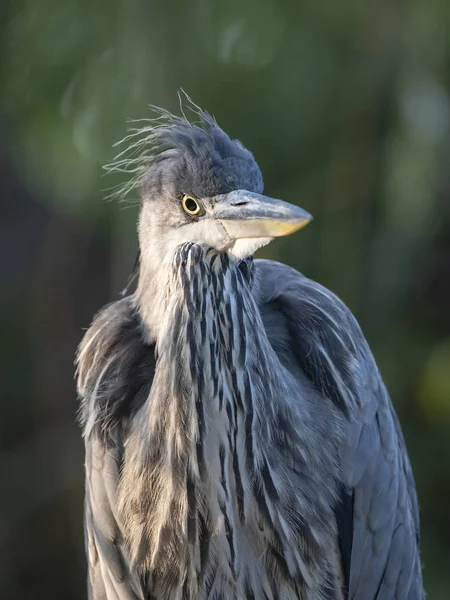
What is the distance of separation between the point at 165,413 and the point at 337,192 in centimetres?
282

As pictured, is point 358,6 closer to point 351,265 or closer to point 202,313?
point 351,265

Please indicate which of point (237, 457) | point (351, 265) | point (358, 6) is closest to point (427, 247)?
point (351, 265)

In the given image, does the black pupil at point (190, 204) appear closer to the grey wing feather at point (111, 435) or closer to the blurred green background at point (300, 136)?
the grey wing feather at point (111, 435)

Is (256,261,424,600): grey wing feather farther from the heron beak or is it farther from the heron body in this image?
the heron beak

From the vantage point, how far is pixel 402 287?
4.70m

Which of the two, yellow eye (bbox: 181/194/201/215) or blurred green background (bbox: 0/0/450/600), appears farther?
blurred green background (bbox: 0/0/450/600)

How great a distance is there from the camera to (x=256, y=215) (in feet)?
5.93

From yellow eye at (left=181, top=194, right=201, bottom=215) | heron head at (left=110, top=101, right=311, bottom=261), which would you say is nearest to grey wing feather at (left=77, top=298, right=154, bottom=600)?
heron head at (left=110, top=101, right=311, bottom=261)

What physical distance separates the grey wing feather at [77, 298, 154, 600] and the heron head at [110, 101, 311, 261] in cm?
29

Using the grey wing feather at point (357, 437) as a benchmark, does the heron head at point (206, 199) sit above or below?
above

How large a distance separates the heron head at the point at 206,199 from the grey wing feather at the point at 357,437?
0.39m

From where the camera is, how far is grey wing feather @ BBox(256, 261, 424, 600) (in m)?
2.19

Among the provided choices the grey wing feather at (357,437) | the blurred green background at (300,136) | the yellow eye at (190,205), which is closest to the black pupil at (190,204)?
the yellow eye at (190,205)

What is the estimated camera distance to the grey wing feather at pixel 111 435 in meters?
2.19
